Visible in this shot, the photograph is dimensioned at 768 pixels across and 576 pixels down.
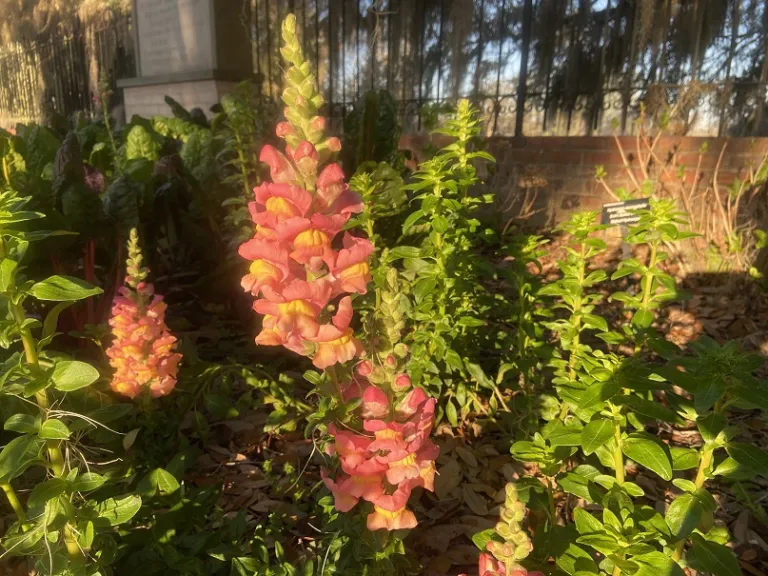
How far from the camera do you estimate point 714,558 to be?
107 cm

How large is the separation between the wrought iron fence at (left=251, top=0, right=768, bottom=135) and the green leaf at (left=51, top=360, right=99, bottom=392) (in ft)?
10.7

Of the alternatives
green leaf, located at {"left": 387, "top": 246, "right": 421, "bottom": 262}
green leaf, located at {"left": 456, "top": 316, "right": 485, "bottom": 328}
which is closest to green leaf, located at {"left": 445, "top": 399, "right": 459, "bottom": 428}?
green leaf, located at {"left": 456, "top": 316, "right": 485, "bottom": 328}

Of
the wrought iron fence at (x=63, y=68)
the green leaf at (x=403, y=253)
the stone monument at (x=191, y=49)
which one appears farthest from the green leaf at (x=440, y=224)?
the wrought iron fence at (x=63, y=68)

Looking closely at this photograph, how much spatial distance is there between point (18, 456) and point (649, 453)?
3.78ft

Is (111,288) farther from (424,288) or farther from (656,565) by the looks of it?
(656,565)

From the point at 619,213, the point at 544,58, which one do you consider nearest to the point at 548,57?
the point at 544,58

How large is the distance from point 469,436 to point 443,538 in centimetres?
55

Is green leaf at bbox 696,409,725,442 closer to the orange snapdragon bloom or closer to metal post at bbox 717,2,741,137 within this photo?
the orange snapdragon bloom

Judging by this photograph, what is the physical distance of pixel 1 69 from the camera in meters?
13.9

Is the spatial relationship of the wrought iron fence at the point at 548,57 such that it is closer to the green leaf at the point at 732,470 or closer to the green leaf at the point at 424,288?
the green leaf at the point at 424,288

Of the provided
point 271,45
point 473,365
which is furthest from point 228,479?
point 271,45

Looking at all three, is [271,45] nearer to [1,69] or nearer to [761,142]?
[761,142]

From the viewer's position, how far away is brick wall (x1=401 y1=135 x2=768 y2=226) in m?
4.22

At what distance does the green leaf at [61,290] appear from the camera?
41.4 inches
